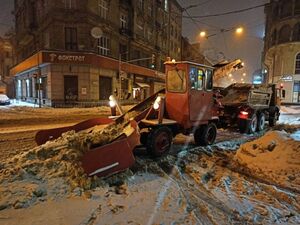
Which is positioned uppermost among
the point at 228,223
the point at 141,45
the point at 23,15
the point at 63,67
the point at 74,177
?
the point at 23,15

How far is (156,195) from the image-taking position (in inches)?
172

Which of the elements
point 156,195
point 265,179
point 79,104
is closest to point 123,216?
point 156,195

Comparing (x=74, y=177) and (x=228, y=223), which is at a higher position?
(x=74, y=177)

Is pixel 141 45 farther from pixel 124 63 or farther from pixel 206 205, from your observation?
pixel 206 205

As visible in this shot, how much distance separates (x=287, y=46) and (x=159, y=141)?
43960mm

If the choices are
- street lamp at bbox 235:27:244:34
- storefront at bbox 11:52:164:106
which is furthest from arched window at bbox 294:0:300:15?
storefront at bbox 11:52:164:106

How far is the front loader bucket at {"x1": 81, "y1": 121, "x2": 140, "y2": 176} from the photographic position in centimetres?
444

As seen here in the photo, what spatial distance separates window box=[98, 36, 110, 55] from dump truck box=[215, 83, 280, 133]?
16.1 m

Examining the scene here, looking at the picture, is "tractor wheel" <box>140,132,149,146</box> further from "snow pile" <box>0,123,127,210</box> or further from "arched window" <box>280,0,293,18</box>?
"arched window" <box>280,0,293,18</box>

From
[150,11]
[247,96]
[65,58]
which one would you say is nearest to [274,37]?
[150,11]

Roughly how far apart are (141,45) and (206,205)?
103 ft

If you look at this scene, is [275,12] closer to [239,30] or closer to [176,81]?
[239,30]

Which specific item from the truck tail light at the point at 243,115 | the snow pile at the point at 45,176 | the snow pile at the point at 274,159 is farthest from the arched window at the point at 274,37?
the snow pile at the point at 45,176

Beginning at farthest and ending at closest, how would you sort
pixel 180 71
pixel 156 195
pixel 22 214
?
pixel 180 71 → pixel 156 195 → pixel 22 214
